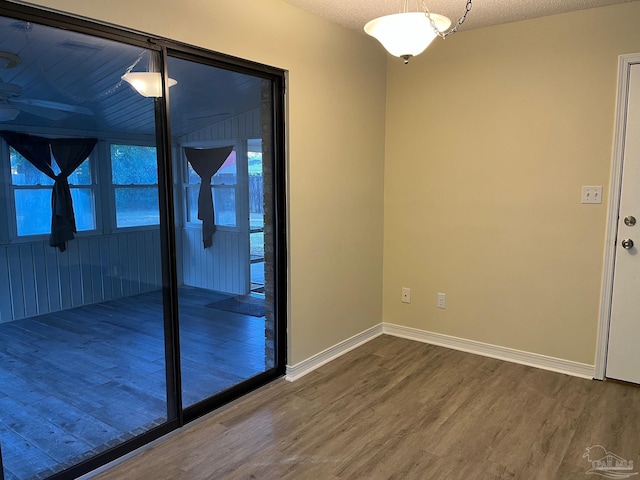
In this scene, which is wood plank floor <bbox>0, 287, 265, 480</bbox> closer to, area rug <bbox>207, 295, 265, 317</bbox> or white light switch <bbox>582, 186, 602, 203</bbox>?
area rug <bbox>207, 295, 265, 317</bbox>

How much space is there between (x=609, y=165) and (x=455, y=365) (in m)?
1.73

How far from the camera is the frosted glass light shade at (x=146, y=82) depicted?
90.7 inches

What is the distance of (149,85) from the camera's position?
2.33 m

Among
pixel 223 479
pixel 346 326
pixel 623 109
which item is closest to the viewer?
pixel 223 479

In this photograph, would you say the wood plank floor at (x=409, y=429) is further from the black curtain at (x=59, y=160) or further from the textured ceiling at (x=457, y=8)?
the textured ceiling at (x=457, y=8)

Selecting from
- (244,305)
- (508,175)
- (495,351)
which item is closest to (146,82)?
(244,305)

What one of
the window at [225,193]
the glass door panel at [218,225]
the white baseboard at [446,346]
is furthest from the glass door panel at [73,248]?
the white baseboard at [446,346]

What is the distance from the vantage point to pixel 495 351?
11.9ft

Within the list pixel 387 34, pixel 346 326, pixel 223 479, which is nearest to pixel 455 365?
pixel 346 326

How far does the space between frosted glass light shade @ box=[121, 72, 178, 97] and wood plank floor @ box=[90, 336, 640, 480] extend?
5.95 ft

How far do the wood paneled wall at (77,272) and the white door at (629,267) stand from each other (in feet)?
9.54

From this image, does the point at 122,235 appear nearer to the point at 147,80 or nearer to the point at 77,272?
the point at 77,272

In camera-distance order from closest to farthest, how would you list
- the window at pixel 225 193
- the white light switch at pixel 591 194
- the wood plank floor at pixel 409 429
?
the wood plank floor at pixel 409 429, the window at pixel 225 193, the white light switch at pixel 591 194

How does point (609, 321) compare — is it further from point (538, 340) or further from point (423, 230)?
point (423, 230)
